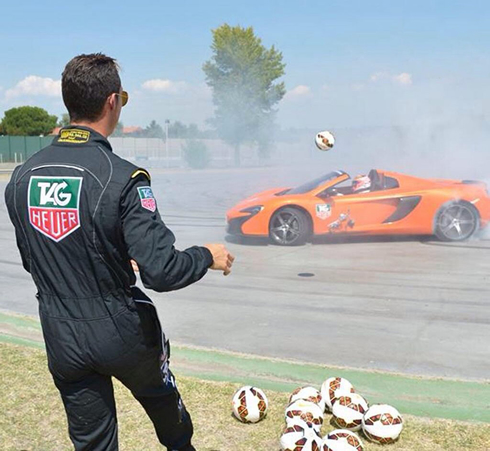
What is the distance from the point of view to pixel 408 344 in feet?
16.4

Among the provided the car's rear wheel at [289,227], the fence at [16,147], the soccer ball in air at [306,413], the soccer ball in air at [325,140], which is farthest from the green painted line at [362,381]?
the fence at [16,147]

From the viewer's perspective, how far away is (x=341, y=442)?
305 cm

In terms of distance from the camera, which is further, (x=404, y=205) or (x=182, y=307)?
(x=404, y=205)

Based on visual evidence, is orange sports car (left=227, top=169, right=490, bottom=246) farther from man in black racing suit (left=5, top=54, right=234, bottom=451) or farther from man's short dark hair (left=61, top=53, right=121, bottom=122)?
man's short dark hair (left=61, top=53, right=121, bottom=122)

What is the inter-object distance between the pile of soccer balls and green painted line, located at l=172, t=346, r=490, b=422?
35cm

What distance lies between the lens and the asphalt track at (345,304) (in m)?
4.84

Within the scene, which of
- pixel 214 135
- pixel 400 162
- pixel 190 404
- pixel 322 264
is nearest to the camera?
pixel 190 404

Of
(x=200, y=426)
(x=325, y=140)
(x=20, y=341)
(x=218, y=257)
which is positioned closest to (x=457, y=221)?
(x=325, y=140)

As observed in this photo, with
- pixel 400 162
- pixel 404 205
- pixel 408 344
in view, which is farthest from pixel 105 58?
pixel 400 162

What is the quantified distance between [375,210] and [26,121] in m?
59.3

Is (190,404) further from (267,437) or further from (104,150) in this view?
(104,150)

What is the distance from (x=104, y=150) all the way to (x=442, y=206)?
8282 millimetres

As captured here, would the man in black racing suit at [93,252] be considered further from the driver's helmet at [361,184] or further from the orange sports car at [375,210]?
the driver's helmet at [361,184]

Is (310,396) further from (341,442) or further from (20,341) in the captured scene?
(20,341)
